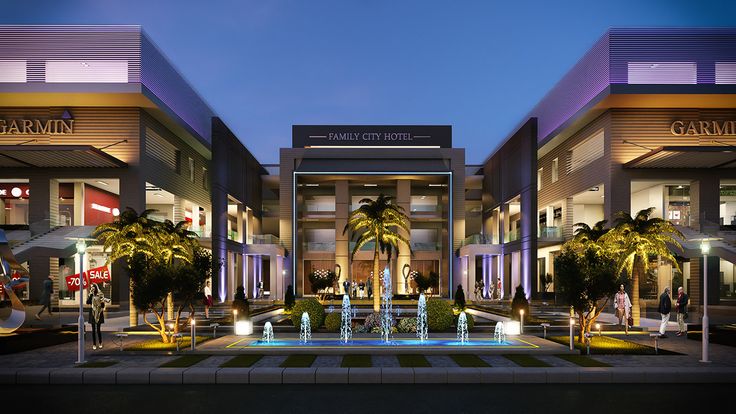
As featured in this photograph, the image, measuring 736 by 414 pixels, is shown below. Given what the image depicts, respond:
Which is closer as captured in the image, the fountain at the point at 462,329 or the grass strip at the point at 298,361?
the grass strip at the point at 298,361

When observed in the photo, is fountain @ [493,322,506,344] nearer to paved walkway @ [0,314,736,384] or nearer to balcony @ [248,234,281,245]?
paved walkway @ [0,314,736,384]

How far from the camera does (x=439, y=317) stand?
2439cm

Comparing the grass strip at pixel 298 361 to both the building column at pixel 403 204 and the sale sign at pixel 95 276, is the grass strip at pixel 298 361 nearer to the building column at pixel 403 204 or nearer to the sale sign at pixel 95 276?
the sale sign at pixel 95 276

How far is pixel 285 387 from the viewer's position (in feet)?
45.4

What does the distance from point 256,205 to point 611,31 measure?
136 ft

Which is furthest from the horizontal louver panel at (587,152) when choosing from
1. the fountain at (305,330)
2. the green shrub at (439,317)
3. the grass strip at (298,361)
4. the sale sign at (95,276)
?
the sale sign at (95,276)

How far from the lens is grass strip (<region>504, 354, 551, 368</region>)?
15.9 meters

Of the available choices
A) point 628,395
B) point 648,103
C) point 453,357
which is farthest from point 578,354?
point 648,103

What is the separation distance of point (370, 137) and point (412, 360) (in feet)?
150

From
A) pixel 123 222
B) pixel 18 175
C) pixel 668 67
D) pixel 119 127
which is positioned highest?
pixel 668 67

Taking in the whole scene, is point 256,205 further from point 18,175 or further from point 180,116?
point 18,175

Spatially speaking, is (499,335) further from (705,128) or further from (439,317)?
(705,128)

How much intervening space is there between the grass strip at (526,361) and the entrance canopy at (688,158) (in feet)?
72.0

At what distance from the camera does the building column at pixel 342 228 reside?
58.9 meters
